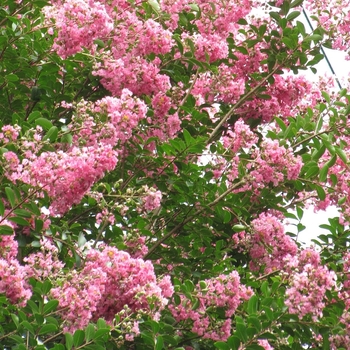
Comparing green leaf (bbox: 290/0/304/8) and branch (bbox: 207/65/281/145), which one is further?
green leaf (bbox: 290/0/304/8)

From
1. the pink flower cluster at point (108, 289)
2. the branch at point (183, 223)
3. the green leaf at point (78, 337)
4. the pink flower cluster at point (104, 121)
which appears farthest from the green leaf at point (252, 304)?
the pink flower cluster at point (104, 121)

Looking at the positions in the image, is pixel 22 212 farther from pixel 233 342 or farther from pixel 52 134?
pixel 233 342

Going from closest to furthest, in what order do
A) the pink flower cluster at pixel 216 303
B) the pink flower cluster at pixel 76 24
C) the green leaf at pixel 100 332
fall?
the green leaf at pixel 100 332
the pink flower cluster at pixel 216 303
the pink flower cluster at pixel 76 24

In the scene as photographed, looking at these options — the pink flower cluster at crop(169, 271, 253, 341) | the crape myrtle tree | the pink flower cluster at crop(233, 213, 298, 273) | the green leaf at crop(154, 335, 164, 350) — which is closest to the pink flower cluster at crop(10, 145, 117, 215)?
the crape myrtle tree

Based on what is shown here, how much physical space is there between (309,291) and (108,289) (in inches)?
31.6

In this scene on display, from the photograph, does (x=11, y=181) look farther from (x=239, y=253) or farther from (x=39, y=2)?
(x=239, y=253)

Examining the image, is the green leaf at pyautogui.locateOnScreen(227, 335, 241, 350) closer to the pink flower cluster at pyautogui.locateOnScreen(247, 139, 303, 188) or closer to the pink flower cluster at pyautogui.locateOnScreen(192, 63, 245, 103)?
the pink flower cluster at pyautogui.locateOnScreen(247, 139, 303, 188)

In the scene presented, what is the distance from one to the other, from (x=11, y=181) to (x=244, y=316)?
1.23m

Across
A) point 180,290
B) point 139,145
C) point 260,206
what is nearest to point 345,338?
point 180,290

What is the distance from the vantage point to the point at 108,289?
2840 millimetres

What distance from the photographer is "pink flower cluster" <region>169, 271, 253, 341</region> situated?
10.2 ft

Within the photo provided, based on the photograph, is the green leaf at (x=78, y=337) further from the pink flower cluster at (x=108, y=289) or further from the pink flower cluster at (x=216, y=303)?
the pink flower cluster at (x=216, y=303)

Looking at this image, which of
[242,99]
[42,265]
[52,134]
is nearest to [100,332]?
[42,265]

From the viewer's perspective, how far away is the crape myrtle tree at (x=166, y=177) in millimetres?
2758
